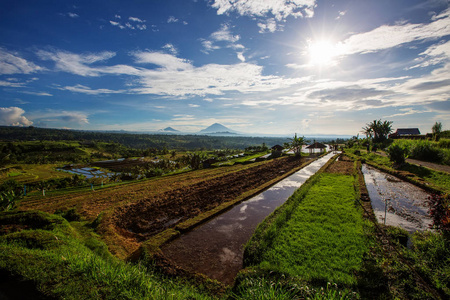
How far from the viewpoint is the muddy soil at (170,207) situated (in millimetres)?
9703

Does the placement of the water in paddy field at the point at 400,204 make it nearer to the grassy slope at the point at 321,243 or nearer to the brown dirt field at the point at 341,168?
the grassy slope at the point at 321,243

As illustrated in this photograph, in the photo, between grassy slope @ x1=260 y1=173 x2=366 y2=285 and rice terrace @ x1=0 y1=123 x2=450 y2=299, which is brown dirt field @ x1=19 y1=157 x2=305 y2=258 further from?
grassy slope @ x1=260 y1=173 x2=366 y2=285

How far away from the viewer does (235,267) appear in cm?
636

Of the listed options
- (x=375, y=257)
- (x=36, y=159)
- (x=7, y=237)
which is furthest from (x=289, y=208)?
(x=36, y=159)

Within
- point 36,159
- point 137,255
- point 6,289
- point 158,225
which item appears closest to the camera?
point 6,289

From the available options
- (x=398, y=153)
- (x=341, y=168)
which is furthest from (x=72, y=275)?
(x=398, y=153)

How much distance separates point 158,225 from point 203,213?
246cm

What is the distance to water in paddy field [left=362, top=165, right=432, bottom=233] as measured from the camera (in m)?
8.71

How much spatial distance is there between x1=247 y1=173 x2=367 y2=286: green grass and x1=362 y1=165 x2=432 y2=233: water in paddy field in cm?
143

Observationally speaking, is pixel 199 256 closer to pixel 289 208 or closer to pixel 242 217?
pixel 242 217

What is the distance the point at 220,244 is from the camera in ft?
25.5

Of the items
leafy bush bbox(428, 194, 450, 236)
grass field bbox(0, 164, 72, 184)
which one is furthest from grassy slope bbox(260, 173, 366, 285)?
grass field bbox(0, 164, 72, 184)

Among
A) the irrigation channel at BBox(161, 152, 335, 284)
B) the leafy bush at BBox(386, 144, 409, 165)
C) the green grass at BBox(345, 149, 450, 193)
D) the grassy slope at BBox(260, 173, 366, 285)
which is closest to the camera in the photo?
the grassy slope at BBox(260, 173, 366, 285)

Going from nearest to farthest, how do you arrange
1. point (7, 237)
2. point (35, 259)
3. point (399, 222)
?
1. point (35, 259)
2. point (7, 237)
3. point (399, 222)
